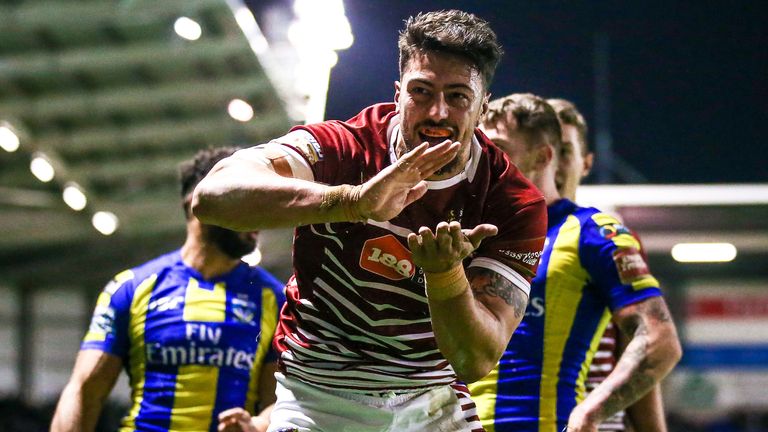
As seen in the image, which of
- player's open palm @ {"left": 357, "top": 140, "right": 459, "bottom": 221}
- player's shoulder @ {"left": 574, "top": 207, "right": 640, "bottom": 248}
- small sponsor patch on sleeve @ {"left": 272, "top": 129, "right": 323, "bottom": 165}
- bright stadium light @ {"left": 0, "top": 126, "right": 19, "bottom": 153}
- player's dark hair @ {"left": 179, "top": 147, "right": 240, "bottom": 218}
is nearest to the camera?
player's open palm @ {"left": 357, "top": 140, "right": 459, "bottom": 221}

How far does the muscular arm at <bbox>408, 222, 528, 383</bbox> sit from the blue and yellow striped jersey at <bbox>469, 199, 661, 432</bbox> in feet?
2.65

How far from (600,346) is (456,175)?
162 cm

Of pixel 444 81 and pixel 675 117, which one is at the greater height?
pixel 675 117

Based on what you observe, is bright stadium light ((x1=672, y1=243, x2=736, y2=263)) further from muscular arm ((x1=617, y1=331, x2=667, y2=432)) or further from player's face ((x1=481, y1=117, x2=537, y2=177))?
player's face ((x1=481, y1=117, x2=537, y2=177))

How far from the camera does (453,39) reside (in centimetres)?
334

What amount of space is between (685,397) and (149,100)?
30.2 ft

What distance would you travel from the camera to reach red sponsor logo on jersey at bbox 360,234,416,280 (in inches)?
134

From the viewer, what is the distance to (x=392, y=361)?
11.7 feet

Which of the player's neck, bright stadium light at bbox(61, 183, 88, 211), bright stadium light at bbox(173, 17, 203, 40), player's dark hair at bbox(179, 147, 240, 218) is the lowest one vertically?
the player's neck

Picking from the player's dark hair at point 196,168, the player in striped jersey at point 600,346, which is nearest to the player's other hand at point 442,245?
the player in striped jersey at point 600,346

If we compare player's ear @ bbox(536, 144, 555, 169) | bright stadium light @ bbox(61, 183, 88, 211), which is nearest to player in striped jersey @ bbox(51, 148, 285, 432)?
player's ear @ bbox(536, 144, 555, 169)

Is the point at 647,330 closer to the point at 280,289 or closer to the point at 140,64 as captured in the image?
the point at 280,289

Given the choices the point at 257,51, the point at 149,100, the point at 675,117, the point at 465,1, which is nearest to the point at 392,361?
the point at 465,1

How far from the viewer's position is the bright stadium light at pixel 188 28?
42.0 feet
